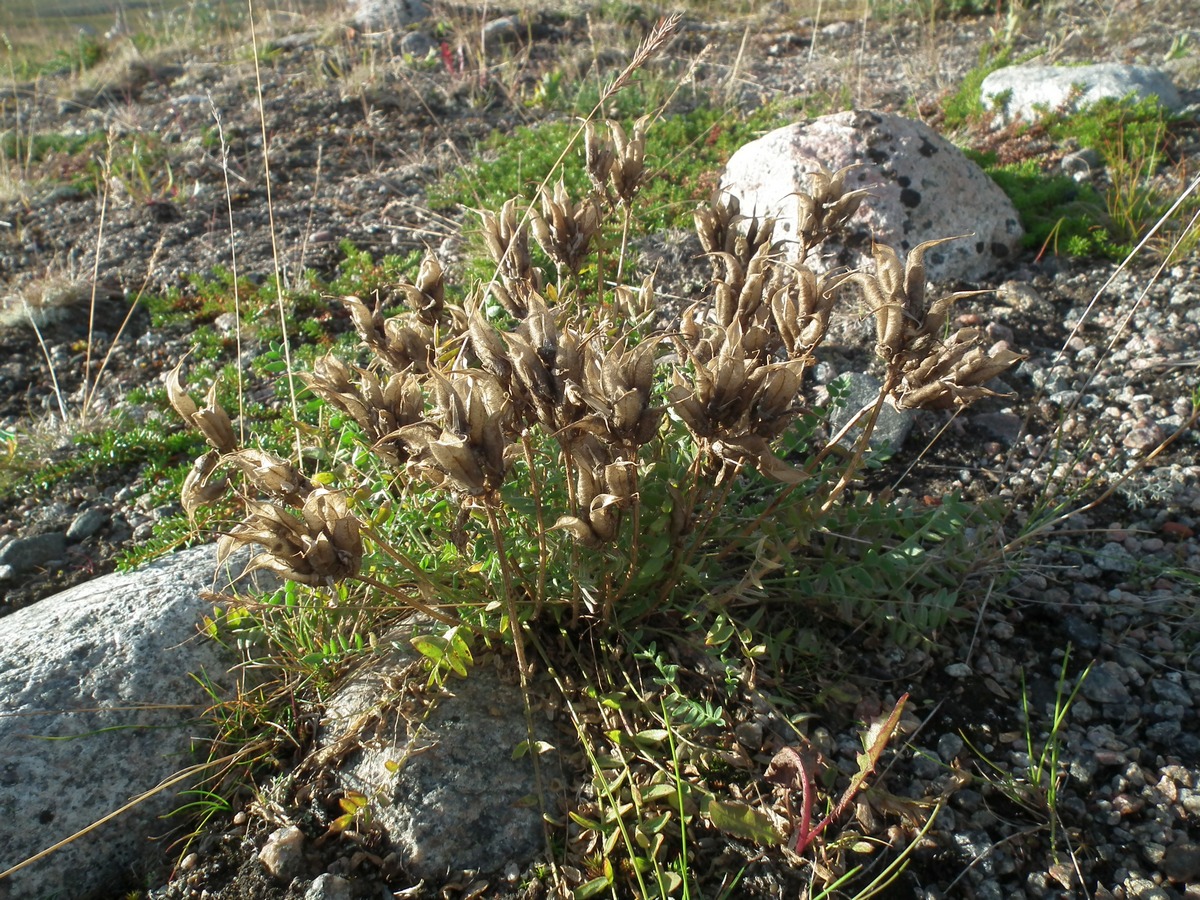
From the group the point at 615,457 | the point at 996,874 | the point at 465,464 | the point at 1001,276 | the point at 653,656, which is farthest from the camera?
the point at 1001,276

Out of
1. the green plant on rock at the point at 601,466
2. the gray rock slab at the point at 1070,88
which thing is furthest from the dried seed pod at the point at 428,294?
the gray rock slab at the point at 1070,88

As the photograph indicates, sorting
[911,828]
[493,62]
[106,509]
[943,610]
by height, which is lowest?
[106,509]

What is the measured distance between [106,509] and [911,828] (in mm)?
3400

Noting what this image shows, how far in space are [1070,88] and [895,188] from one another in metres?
2.35

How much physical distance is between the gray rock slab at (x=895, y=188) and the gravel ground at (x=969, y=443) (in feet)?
0.83

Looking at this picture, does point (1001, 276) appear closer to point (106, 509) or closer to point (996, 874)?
point (996, 874)

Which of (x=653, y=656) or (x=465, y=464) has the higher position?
(x=465, y=464)

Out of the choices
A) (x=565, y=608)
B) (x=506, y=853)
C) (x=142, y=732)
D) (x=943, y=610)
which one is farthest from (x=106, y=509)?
(x=943, y=610)

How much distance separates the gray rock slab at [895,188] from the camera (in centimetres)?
435

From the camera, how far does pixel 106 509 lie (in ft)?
12.5

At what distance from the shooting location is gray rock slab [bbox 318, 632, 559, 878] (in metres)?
2.22

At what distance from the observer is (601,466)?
189cm

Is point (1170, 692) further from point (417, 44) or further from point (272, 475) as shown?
point (417, 44)

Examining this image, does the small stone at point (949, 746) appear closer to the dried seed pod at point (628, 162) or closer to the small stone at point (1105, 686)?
the small stone at point (1105, 686)
